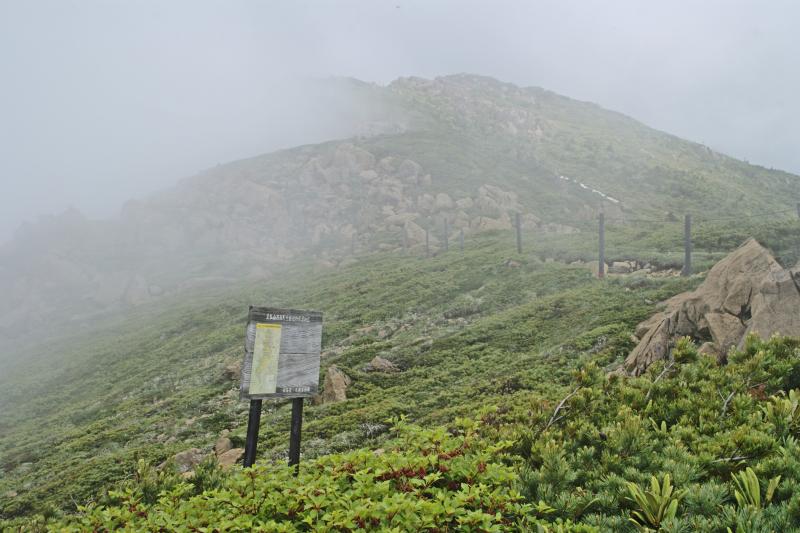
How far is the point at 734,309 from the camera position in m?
9.24

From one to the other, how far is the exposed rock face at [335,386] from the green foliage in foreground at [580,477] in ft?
28.3

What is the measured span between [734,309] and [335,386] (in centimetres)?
978

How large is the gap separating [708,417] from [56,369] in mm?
36144

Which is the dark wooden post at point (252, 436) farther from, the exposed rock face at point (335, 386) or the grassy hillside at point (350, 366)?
the exposed rock face at point (335, 386)

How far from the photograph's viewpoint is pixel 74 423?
18.1 m

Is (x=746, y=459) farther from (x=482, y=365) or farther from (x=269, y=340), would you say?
(x=482, y=365)

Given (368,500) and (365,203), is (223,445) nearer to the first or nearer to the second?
(368,500)

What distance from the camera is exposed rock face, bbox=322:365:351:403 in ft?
44.3

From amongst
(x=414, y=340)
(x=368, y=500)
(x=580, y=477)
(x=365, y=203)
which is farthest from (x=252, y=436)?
(x=365, y=203)

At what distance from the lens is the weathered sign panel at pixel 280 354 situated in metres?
6.39

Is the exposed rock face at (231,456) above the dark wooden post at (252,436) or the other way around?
the other way around

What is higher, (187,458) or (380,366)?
(380,366)

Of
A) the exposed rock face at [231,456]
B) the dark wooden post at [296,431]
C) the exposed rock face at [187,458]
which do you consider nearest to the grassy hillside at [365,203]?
the exposed rock face at [231,456]

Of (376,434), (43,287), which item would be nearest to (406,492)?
(376,434)
